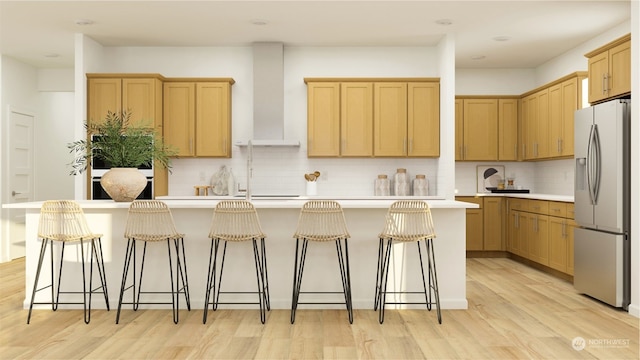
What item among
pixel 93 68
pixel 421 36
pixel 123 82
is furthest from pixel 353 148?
pixel 93 68

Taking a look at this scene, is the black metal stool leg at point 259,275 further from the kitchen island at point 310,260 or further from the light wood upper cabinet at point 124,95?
the light wood upper cabinet at point 124,95

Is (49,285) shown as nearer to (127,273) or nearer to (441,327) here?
(127,273)

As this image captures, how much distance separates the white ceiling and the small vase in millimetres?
1884

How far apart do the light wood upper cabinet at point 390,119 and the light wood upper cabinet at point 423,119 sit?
0.08 m

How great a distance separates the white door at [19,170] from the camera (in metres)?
7.96

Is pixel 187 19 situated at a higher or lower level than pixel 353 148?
higher

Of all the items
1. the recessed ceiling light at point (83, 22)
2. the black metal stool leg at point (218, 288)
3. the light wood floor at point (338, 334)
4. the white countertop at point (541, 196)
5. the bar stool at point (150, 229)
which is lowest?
the light wood floor at point (338, 334)

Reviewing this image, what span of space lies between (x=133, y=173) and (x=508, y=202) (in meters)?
5.33

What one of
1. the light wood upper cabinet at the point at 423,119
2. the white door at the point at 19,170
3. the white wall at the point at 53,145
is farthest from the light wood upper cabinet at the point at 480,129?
the white door at the point at 19,170

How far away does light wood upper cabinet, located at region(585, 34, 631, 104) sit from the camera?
4.82 meters

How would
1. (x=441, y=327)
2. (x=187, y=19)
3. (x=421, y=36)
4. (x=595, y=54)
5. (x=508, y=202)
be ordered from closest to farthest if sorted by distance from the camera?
(x=441, y=327)
(x=595, y=54)
(x=187, y=19)
(x=421, y=36)
(x=508, y=202)

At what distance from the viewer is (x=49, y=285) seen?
481cm

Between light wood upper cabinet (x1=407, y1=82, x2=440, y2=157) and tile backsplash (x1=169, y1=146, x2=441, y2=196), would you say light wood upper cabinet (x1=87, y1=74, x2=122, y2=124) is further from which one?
light wood upper cabinet (x1=407, y1=82, x2=440, y2=157)

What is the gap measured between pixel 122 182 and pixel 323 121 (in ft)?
10.0
